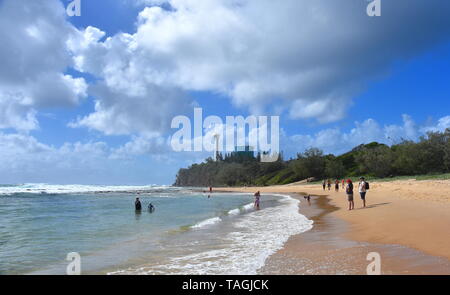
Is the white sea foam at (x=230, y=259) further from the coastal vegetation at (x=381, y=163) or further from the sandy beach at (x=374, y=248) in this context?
the coastal vegetation at (x=381, y=163)

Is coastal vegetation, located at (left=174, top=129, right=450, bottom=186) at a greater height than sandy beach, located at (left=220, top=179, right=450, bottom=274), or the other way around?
coastal vegetation, located at (left=174, top=129, right=450, bottom=186)

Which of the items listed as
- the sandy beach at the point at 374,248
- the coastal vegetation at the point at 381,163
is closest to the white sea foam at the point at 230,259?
the sandy beach at the point at 374,248

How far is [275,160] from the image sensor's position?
179 metres

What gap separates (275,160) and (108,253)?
169m

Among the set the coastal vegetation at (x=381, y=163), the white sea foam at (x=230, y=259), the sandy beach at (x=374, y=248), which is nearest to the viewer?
the sandy beach at (x=374, y=248)

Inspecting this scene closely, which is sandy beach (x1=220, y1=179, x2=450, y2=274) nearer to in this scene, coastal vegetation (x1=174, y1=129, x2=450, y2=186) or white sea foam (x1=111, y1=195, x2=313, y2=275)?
white sea foam (x1=111, y1=195, x2=313, y2=275)

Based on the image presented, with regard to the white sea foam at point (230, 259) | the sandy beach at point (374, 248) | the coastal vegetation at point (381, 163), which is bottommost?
the white sea foam at point (230, 259)

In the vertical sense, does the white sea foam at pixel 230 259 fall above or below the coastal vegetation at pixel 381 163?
below

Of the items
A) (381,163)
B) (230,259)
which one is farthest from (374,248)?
(381,163)

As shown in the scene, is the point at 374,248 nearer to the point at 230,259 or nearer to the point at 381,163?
the point at 230,259

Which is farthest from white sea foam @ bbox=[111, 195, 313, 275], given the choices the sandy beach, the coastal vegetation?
the coastal vegetation

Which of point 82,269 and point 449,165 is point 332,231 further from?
point 449,165

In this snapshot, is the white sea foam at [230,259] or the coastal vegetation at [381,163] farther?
the coastal vegetation at [381,163]
